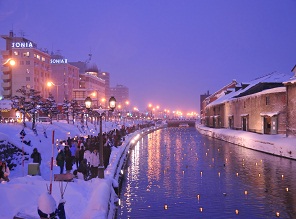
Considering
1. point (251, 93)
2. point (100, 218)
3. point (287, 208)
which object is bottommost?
point (287, 208)

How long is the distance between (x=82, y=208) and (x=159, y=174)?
13.7 meters

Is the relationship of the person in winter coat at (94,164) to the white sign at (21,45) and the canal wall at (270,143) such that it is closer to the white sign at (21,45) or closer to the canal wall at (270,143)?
the canal wall at (270,143)

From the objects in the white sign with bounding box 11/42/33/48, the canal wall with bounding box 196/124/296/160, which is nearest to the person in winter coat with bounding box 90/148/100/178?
the canal wall with bounding box 196/124/296/160

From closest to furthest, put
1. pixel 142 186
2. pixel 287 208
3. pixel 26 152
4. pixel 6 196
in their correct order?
pixel 6 196 → pixel 287 208 → pixel 142 186 → pixel 26 152

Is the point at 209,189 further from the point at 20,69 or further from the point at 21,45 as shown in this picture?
the point at 21,45

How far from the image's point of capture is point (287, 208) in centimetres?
1748

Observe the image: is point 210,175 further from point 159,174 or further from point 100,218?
point 100,218

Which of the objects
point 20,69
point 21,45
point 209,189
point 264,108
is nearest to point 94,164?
point 209,189

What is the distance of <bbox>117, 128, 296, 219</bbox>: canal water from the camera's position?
17.1 metres

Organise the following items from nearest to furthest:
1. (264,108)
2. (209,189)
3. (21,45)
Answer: (209,189)
(264,108)
(21,45)

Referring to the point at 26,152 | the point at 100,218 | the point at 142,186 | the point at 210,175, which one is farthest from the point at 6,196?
the point at 210,175

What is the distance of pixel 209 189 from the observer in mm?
21969

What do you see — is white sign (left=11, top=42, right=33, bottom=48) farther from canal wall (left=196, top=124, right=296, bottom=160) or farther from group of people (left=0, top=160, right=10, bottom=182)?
group of people (left=0, top=160, right=10, bottom=182)

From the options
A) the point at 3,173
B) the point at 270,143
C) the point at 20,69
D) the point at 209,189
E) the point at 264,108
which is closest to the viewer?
the point at 3,173
